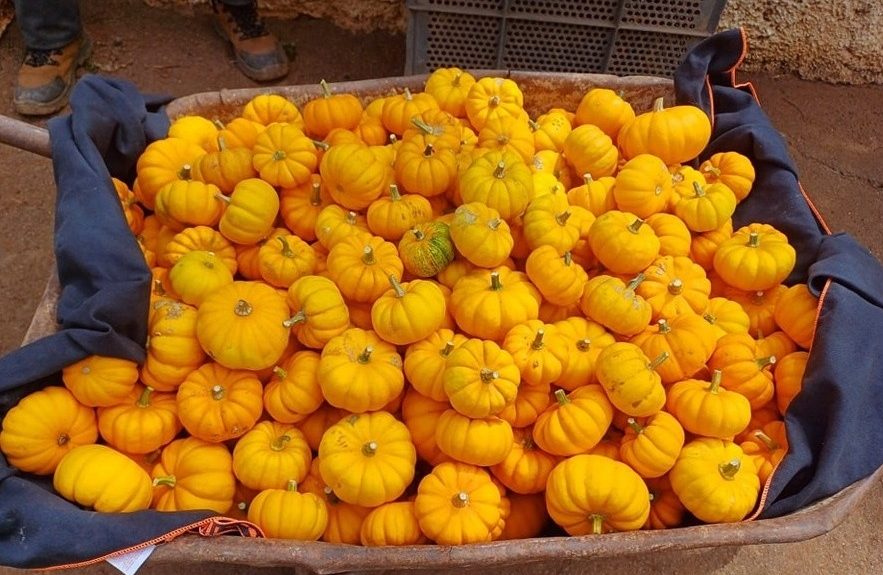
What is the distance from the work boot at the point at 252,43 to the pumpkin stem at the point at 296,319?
2.87 metres

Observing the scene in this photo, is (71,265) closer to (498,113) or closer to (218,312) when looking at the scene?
(218,312)

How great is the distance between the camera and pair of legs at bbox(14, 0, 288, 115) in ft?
13.1

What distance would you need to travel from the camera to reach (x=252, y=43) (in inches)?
172

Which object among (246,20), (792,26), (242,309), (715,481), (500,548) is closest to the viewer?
(500,548)

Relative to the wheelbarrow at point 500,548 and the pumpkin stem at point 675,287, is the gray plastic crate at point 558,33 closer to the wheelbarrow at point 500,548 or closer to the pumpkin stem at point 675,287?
the pumpkin stem at point 675,287

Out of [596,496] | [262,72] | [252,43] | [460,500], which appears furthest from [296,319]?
[252,43]

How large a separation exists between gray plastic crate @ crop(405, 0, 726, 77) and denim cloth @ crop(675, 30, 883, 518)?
50.1 inches

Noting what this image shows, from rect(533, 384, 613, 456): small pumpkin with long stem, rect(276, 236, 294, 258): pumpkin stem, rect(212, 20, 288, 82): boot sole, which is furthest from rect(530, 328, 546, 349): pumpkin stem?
rect(212, 20, 288, 82): boot sole

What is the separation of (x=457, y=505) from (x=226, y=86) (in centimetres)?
349

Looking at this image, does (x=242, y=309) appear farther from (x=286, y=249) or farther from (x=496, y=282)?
(x=496, y=282)

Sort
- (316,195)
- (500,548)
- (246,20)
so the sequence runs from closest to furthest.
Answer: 1. (500,548)
2. (316,195)
3. (246,20)

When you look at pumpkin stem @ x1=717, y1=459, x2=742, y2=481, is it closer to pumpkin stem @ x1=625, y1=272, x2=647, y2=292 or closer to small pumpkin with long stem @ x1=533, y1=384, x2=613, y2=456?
small pumpkin with long stem @ x1=533, y1=384, x2=613, y2=456

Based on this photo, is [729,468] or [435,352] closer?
[729,468]

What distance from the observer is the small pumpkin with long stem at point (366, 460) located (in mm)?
1790
